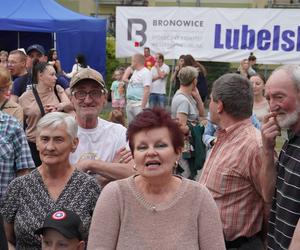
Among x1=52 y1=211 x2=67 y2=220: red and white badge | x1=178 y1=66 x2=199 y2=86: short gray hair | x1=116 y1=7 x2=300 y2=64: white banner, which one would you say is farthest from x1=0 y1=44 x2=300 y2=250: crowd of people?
x1=116 y1=7 x2=300 y2=64: white banner

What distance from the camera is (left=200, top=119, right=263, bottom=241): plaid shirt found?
3.92m

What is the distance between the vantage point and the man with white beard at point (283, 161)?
335 centimetres

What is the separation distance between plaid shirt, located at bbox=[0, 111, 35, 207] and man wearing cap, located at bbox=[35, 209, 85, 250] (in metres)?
1.09

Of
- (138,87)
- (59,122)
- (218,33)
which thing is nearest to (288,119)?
(59,122)

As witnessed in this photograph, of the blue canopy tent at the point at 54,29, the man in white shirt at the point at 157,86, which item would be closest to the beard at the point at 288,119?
the blue canopy tent at the point at 54,29

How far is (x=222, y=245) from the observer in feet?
9.72

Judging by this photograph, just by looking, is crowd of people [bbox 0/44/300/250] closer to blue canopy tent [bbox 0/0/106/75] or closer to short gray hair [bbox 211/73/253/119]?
short gray hair [bbox 211/73/253/119]

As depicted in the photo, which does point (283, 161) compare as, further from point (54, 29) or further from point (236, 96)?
point (54, 29)

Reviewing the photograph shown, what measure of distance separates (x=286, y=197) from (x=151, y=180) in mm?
843

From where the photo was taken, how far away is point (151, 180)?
117 inches

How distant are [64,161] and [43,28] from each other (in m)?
12.7

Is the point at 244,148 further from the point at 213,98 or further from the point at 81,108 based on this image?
the point at 81,108

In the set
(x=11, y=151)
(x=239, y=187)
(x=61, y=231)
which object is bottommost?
(x=61, y=231)

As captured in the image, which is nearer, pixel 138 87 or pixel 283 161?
pixel 283 161
